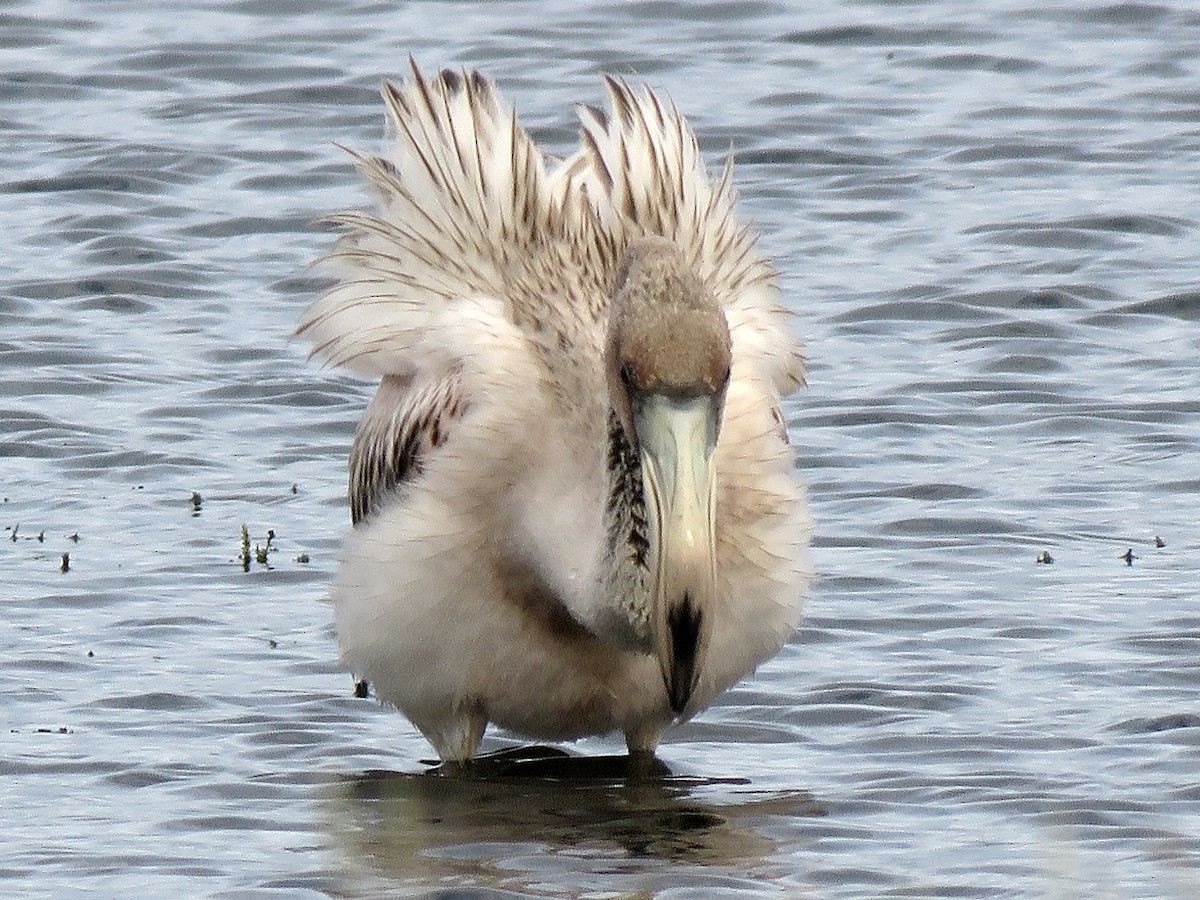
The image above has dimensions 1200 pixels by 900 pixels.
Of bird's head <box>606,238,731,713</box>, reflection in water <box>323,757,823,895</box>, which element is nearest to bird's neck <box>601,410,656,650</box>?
bird's head <box>606,238,731,713</box>

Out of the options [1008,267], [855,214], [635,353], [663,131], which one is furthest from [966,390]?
[635,353]

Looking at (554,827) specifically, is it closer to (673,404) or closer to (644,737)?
(644,737)

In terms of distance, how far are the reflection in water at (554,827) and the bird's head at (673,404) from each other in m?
0.88

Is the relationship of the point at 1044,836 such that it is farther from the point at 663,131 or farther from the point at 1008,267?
the point at 1008,267

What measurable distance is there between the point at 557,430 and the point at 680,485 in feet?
3.29

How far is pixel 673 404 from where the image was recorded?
262 inches

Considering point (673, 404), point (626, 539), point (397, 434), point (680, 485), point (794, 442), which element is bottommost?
point (794, 442)

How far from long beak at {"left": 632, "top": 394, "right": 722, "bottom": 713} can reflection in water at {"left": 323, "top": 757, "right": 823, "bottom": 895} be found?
3.10ft

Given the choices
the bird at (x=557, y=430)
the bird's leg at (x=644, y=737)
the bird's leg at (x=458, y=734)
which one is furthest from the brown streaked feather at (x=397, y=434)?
the bird's leg at (x=644, y=737)

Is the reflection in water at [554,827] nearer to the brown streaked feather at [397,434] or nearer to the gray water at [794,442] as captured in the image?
the gray water at [794,442]

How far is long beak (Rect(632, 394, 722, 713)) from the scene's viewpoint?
663cm

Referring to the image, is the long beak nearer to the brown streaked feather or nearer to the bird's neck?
the bird's neck

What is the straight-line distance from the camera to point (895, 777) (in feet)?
26.4

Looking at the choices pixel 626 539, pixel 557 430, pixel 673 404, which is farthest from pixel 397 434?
pixel 673 404
